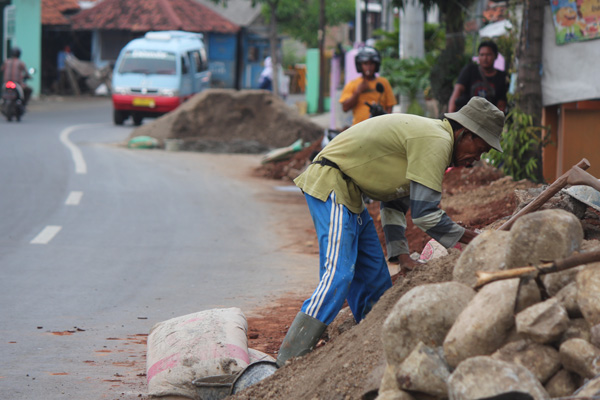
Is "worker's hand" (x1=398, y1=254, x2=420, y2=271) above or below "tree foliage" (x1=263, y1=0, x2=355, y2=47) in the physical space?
below

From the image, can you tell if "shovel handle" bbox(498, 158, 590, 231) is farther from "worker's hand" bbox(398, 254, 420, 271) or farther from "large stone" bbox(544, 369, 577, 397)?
"large stone" bbox(544, 369, 577, 397)

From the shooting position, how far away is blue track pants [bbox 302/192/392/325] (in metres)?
4.92

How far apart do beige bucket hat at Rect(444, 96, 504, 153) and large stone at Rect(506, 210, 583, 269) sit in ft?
2.85

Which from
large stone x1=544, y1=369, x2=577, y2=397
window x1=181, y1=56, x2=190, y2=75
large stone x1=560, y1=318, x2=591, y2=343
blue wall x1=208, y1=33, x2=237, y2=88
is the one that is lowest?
large stone x1=544, y1=369, x2=577, y2=397

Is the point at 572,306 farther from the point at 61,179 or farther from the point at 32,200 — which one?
the point at 61,179

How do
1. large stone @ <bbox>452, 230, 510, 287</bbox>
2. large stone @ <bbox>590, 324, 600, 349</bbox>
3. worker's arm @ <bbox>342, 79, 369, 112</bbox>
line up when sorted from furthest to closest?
1. worker's arm @ <bbox>342, 79, 369, 112</bbox>
2. large stone @ <bbox>452, 230, 510, 287</bbox>
3. large stone @ <bbox>590, 324, 600, 349</bbox>

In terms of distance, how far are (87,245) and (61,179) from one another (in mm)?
4981

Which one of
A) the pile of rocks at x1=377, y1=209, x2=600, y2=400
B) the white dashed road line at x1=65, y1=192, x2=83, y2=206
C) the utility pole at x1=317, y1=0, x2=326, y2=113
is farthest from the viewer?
the utility pole at x1=317, y1=0, x2=326, y2=113

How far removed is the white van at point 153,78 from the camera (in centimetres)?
2536

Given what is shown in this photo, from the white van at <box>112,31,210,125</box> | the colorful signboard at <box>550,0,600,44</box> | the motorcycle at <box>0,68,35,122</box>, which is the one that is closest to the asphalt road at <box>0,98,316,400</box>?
the colorful signboard at <box>550,0,600,44</box>

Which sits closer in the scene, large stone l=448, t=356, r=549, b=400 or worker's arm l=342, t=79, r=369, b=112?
large stone l=448, t=356, r=549, b=400

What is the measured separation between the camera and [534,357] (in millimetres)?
3520

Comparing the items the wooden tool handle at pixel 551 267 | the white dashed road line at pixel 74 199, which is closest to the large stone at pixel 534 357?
the wooden tool handle at pixel 551 267

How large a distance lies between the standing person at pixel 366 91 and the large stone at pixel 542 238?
22.8ft
